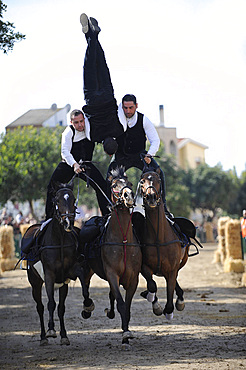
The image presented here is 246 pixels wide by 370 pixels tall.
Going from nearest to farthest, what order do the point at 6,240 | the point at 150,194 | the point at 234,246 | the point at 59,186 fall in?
1. the point at 150,194
2. the point at 59,186
3. the point at 234,246
4. the point at 6,240

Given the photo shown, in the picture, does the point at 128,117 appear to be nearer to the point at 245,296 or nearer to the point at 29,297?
the point at 245,296

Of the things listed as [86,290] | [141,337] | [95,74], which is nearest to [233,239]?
[141,337]

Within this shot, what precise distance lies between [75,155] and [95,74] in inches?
54.8

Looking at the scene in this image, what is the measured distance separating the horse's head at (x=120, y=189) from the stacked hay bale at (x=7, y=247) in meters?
17.8

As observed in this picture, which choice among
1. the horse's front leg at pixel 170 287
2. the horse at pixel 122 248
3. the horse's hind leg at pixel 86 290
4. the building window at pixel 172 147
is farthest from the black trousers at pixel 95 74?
the building window at pixel 172 147

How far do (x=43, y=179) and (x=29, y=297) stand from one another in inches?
872

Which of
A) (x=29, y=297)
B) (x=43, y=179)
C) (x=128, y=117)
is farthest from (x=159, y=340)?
(x=43, y=179)

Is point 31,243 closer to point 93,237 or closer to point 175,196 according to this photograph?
point 93,237

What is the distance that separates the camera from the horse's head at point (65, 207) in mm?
9758

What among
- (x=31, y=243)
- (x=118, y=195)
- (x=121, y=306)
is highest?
(x=118, y=195)

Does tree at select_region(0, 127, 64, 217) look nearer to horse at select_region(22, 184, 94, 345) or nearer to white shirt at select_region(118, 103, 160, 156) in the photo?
horse at select_region(22, 184, 94, 345)

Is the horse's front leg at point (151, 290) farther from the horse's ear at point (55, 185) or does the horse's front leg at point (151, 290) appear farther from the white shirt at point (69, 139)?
the white shirt at point (69, 139)

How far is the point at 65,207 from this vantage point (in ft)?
32.2

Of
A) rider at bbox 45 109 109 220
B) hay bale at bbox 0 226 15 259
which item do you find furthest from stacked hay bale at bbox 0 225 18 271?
rider at bbox 45 109 109 220
